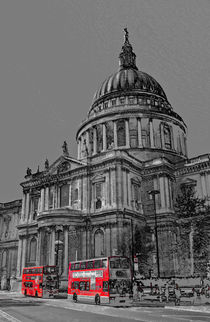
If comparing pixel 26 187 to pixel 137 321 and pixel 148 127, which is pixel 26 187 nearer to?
pixel 148 127

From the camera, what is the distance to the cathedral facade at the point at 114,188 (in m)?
45.2

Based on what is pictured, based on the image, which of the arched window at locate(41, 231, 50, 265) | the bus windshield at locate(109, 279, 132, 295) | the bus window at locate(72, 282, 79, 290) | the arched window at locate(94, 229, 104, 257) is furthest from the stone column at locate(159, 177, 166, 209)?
the bus windshield at locate(109, 279, 132, 295)

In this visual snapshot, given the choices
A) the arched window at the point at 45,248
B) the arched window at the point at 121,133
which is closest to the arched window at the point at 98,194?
the arched window at the point at 45,248

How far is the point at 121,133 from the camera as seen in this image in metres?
62.6

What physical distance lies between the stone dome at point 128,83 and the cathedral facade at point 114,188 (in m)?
0.41

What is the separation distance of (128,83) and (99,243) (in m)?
37.4

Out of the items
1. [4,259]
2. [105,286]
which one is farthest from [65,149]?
[105,286]

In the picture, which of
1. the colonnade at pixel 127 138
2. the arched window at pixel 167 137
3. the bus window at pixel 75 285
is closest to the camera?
the bus window at pixel 75 285

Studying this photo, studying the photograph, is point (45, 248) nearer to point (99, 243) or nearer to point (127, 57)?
point (99, 243)

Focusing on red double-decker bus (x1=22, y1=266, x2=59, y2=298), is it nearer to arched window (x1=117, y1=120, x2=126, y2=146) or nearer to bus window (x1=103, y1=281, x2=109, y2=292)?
bus window (x1=103, y1=281, x2=109, y2=292)

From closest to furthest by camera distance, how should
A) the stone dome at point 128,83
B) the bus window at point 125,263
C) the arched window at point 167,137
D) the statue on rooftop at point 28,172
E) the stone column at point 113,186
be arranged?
1. the bus window at point 125,263
2. the stone column at point 113,186
3. the statue on rooftop at point 28,172
4. the arched window at point 167,137
5. the stone dome at point 128,83

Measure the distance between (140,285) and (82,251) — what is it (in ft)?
47.8

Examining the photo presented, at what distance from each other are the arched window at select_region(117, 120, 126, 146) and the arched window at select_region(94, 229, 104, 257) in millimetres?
20167

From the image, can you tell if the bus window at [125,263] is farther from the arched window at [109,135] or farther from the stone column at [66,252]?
the arched window at [109,135]
